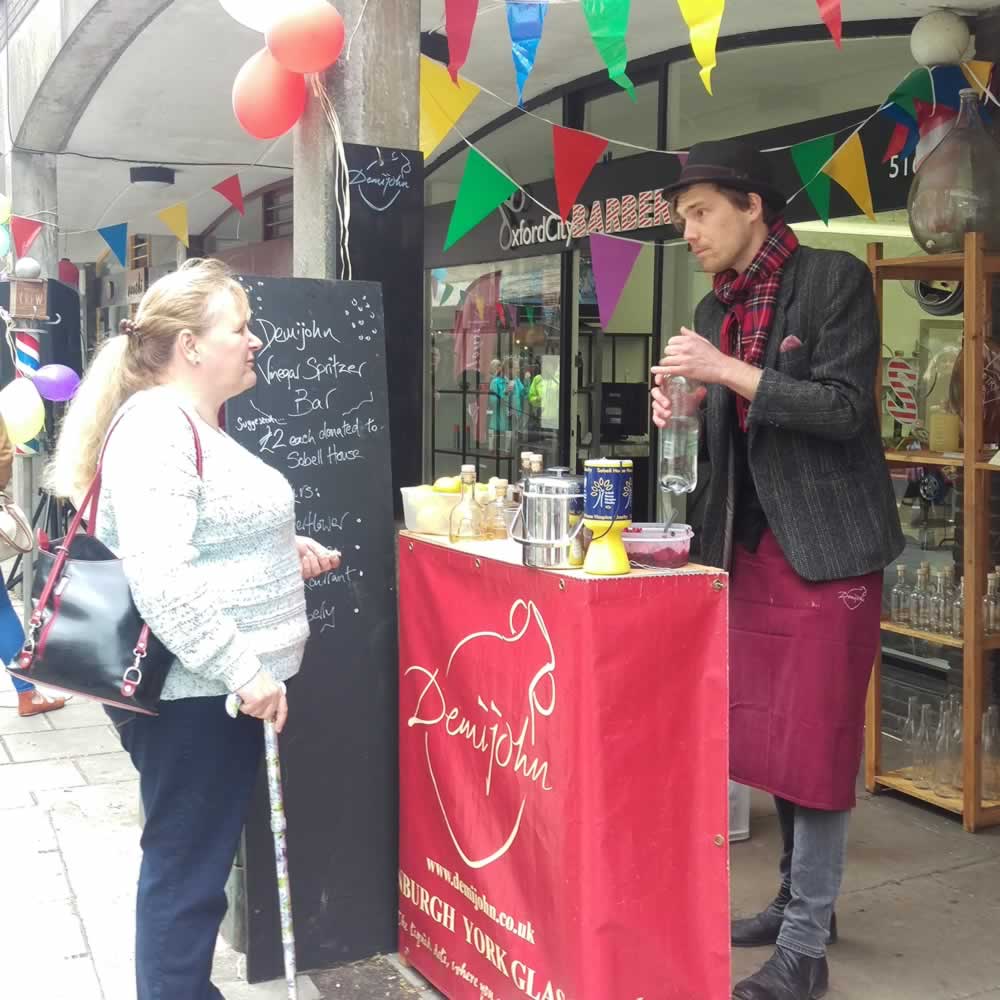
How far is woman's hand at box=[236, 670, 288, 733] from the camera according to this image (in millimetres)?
2355

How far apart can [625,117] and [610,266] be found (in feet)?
4.33

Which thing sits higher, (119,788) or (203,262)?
(203,262)

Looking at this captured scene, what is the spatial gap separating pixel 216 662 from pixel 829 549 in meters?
1.43

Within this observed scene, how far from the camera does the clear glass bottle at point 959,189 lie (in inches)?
171

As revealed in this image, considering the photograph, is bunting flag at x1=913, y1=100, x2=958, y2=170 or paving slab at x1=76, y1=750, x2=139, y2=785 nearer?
bunting flag at x1=913, y1=100, x2=958, y2=170

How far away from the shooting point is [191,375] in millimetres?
2506

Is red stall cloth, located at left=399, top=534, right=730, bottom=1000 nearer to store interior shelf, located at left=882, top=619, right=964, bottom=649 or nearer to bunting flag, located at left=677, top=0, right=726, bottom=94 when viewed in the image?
bunting flag, located at left=677, top=0, right=726, bottom=94

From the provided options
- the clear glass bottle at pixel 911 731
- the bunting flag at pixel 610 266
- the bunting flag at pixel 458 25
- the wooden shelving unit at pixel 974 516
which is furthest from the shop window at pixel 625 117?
the clear glass bottle at pixel 911 731

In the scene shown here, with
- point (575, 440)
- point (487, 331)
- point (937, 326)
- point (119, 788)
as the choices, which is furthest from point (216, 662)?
point (487, 331)

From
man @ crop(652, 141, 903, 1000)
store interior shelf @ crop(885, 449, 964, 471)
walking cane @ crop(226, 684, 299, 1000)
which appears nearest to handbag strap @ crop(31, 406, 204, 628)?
walking cane @ crop(226, 684, 299, 1000)

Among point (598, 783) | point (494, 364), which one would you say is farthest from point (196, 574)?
point (494, 364)

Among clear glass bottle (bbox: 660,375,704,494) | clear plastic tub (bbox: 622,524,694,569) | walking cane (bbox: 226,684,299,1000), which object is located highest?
clear glass bottle (bbox: 660,375,704,494)

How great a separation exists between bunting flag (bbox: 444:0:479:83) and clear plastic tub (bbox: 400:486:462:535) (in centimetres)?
139

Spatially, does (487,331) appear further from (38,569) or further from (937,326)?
(38,569)
